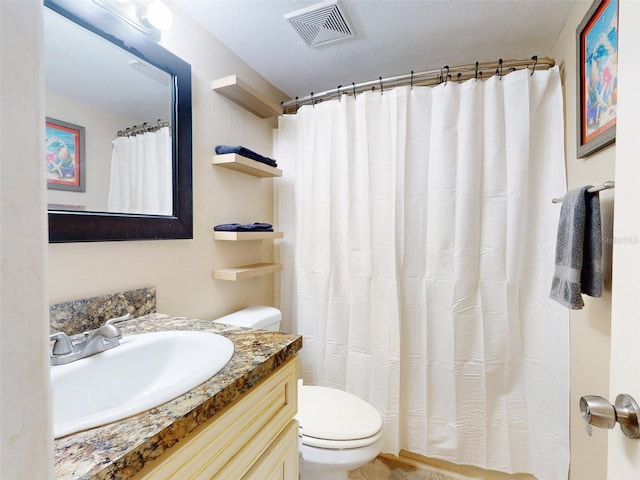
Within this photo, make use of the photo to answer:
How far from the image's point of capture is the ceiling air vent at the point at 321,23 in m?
1.28

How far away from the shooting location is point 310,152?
177 centimetres

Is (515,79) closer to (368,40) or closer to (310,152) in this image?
(368,40)

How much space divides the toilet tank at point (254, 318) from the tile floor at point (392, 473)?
889mm

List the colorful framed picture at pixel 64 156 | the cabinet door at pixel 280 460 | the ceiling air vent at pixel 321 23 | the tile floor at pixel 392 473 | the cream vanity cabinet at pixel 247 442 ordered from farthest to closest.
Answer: the tile floor at pixel 392 473 → the ceiling air vent at pixel 321 23 → the colorful framed picture at pixel 64 156 → the cabinet door at pixel 280 460 → the cream vanity cabinet at pixel 247 442

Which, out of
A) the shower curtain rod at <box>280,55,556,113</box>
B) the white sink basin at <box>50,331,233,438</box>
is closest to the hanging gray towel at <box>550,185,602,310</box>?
the shower curtain rod at <box>280,55,556,113</box>

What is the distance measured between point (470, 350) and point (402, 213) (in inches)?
29.7

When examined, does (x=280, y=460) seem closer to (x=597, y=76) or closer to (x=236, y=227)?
(x=236, y=227)

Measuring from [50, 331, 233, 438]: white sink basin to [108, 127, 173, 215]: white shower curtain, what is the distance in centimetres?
48

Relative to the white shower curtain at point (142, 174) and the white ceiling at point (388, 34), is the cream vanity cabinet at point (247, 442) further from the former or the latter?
the white ceiling at point (388, 34)

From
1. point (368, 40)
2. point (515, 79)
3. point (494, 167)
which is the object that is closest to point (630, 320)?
point (494, 167)

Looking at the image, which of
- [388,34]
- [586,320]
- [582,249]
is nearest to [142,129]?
[388,34]

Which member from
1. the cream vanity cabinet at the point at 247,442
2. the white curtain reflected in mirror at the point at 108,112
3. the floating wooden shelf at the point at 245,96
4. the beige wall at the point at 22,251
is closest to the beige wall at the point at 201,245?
the floating wooden shelf at the point at 245,96

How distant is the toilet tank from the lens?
1415 millimetres

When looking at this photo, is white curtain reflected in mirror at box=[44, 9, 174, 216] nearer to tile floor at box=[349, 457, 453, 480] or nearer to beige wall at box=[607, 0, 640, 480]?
beige wall at box=[607, 0, 640, 480]
